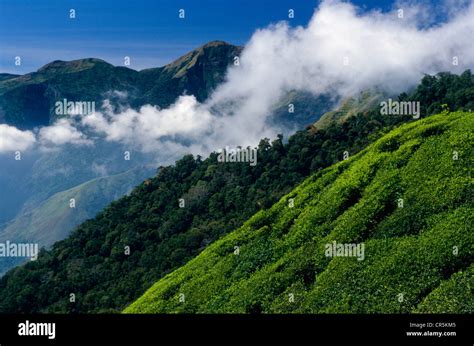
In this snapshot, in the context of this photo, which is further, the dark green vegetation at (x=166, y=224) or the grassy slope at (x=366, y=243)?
the dark green vegetation at (x=166, y=224)

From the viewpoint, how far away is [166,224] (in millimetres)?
96250

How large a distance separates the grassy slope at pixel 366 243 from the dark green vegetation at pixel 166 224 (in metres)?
40.3

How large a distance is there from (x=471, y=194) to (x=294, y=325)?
Answer: 13.6 meters

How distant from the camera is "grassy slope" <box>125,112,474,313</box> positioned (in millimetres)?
22328

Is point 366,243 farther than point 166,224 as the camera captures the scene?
No

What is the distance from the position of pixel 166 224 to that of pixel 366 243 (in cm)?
7312

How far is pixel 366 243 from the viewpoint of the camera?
1022 inches

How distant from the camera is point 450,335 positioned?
17.8m

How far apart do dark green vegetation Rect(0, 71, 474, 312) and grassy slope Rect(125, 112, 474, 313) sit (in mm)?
40304

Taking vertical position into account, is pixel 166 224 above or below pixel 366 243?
below

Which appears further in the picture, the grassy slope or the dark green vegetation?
the dark green vegetation

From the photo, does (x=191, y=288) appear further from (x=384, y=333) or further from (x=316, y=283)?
(x=384, y=333)

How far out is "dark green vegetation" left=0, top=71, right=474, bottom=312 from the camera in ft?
267

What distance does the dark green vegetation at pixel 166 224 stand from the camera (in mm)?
81375
